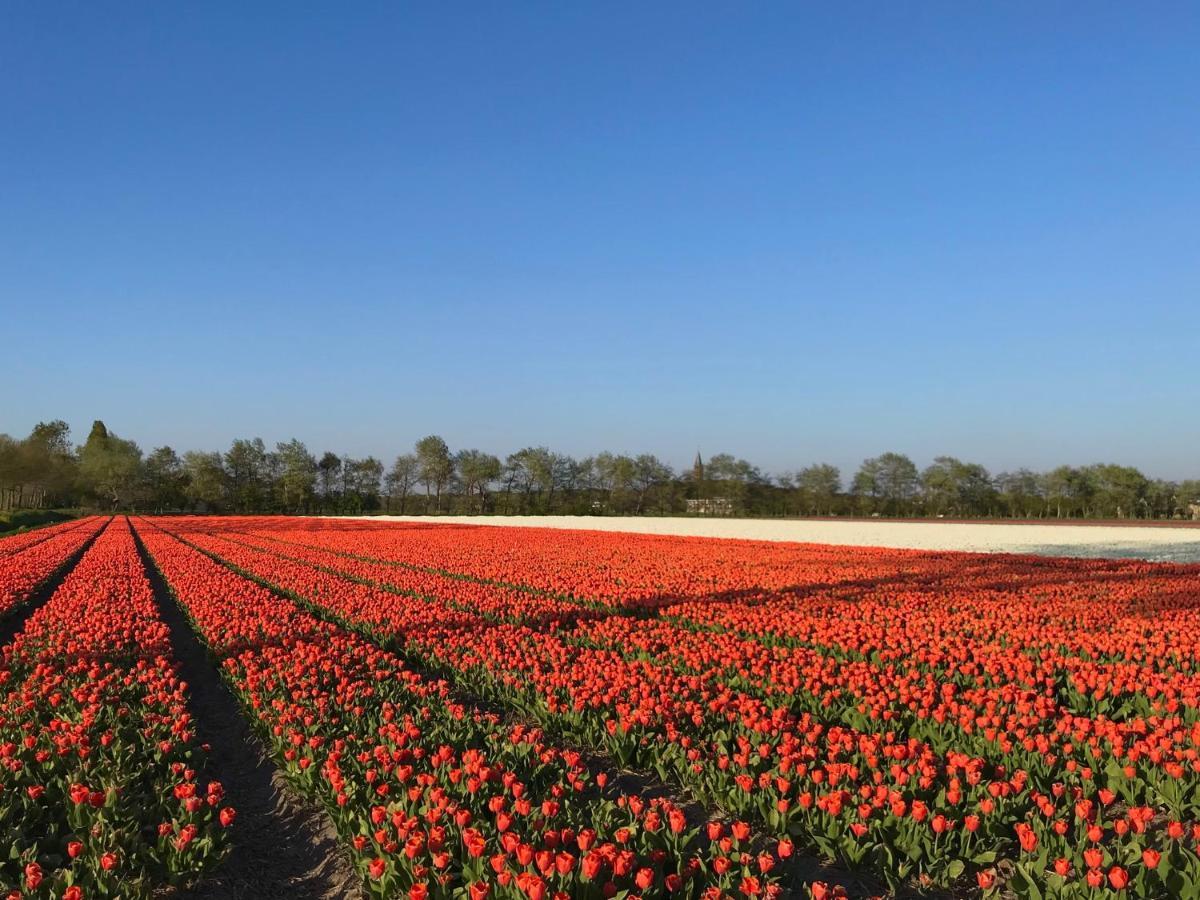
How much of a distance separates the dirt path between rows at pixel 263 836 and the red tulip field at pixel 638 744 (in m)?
0.10

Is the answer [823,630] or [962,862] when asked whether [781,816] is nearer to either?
[962,862]

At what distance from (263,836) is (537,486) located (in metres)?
111

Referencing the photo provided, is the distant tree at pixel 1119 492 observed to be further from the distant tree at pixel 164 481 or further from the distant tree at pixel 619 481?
the distant tree at pixel 164 481

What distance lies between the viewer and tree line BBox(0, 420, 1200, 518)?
297 feet

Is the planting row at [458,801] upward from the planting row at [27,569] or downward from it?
upward

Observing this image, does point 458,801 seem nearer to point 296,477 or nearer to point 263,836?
point 263,836

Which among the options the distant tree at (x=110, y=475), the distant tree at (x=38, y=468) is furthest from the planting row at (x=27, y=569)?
the distant tree at (x=110, y=475)

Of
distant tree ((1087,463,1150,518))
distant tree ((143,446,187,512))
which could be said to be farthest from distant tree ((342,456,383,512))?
distant tree ((1087,463,1150,518))

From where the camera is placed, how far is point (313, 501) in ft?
338

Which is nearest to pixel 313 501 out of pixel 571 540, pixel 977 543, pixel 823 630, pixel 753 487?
pixel 753 487

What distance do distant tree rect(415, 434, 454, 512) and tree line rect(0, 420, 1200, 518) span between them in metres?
0.16

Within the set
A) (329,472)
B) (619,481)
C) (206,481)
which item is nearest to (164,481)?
(206,481)

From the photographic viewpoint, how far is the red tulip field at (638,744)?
4.11 m

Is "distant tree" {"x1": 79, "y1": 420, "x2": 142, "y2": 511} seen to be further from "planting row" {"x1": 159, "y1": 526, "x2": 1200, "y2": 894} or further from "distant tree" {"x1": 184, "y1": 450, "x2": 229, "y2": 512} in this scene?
"planting row" {"x1": 159, "y1": 526, "x2": 1200, "y2": 894}
